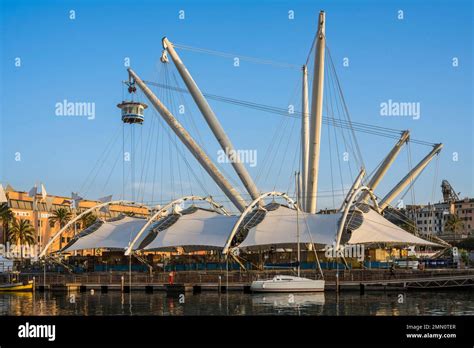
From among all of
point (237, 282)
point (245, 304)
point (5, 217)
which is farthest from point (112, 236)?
point (245, 304)

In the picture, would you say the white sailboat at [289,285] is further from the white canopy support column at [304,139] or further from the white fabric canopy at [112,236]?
the white fabric canopy at [112,236]

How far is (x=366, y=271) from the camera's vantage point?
65.6m

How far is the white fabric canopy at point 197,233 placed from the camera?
80.2 metres

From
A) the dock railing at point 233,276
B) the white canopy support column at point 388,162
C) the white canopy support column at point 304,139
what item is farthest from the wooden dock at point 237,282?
the white canopy support column at point 388,162

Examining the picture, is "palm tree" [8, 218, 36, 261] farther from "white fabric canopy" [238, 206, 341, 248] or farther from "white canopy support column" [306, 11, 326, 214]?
"white canopy support column" [306, 11, 326, 214]

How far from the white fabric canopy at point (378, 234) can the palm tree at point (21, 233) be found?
65084mm

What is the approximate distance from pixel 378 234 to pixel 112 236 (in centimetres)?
4029

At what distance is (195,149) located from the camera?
90500 millimetres

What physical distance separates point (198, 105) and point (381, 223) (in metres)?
31.5

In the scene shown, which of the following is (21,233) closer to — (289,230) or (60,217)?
(60,217)

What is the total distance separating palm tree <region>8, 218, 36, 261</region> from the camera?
11125cm

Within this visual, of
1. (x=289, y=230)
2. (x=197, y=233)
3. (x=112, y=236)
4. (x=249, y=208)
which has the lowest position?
(x=112, y=236)
